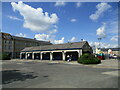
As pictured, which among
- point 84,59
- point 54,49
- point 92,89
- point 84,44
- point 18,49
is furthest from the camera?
point 18,49

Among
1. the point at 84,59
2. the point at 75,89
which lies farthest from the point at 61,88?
the point at 84,59

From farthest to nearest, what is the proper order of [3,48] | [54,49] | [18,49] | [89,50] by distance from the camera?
[18,49], [3,48], [54,49], [89,50]

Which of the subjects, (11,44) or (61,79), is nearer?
(61,79)

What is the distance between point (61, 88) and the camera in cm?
714

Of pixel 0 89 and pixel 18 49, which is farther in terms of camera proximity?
pixel 18 49

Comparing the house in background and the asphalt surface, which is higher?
the house in background

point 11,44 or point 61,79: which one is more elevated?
point 11,44

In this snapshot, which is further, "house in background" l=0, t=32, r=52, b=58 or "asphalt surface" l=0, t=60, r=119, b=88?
"house in background" l=0, t=32, r=52, b=58

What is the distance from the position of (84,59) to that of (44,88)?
781 inches

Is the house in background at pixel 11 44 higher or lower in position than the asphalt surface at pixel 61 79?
higher

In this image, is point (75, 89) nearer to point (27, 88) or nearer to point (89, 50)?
point (27, 88)

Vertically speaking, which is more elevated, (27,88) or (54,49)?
(54,49)

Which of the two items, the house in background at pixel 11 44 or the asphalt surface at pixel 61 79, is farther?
the house in background at pixel 11 44

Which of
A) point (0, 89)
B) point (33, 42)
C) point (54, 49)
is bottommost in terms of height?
point (0, 89)
